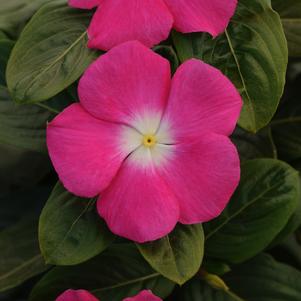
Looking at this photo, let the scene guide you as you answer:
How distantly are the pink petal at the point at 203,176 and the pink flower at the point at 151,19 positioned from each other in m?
0.12

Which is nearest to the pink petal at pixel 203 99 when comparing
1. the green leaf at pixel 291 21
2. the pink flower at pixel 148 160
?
the pink flower at pixel 148 160

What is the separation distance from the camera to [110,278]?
88 centimetres

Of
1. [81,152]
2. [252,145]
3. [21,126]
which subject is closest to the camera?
[81,152]

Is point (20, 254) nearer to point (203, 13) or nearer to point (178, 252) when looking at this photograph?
point (178, 252)

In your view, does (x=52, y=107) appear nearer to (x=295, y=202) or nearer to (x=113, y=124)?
(x=113, y=124)

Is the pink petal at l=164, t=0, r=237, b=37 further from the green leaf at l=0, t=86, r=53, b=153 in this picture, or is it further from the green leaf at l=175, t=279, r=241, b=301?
the green leaf at l=175, t=279, r=241, b=301

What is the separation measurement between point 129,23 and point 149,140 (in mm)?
126

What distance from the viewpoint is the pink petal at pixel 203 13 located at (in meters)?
0.69

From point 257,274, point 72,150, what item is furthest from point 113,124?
point 257,274

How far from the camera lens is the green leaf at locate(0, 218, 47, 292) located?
867mm

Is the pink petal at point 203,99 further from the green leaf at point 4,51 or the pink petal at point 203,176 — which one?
the green leaf at point 4,51

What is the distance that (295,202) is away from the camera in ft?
2.61

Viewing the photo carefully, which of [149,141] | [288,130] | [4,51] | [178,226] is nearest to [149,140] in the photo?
[149,141]

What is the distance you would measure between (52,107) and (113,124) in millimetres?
159
